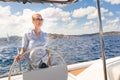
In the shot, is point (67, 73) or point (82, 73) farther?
point (82, 73)

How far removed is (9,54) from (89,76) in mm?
12681

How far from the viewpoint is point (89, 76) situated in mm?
1280

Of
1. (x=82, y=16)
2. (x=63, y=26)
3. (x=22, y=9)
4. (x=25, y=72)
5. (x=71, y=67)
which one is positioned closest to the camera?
(x=25, y=72)

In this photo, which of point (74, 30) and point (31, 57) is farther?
point (74, 30)

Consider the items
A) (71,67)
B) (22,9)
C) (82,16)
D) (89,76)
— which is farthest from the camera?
(82,16)

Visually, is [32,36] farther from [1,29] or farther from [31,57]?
[1,29]

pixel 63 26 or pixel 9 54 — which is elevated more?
pixel 63 26

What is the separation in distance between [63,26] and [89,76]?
15.2 m

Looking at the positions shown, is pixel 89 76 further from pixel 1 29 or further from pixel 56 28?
pixel 56 28

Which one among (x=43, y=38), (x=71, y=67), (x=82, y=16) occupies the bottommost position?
(x=71, y=67)

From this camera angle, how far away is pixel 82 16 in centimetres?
1803

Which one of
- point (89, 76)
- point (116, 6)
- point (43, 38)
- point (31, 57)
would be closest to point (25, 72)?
point (31, 57)

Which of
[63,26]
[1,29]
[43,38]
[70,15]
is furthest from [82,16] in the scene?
[43,38]

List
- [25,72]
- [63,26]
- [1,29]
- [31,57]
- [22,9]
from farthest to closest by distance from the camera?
[63,26], [22,9], [1,29], [31,57], [25,72]
